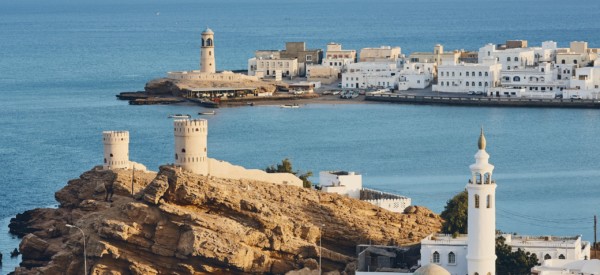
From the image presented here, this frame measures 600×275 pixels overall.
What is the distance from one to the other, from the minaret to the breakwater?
5131 cm

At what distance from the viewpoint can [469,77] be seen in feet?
300

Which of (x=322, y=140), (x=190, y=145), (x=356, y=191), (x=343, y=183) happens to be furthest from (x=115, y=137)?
(x=322, y=140)

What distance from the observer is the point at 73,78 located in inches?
4493

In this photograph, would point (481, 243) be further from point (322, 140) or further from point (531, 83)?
point (531, 83)

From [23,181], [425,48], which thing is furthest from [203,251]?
[425,48]

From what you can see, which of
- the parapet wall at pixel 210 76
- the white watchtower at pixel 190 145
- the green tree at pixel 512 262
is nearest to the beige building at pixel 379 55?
the parapet wall at pixel 210 76

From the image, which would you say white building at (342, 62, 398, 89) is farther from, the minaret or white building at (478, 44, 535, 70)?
the minaret

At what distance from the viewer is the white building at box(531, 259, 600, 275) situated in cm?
3638

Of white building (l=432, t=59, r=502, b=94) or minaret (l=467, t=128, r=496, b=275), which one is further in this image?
white building (l=432, t=59, r=502, b=94)

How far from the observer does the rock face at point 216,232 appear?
1559 inches

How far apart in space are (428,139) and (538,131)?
5549mm

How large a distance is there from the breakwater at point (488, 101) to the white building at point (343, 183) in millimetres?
40315

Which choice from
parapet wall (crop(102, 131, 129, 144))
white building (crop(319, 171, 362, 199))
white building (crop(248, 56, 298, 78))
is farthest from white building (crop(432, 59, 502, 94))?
parapet wall (crop(102, 131, 129, 144))

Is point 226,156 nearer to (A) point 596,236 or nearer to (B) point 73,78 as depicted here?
(A) point 596,236
